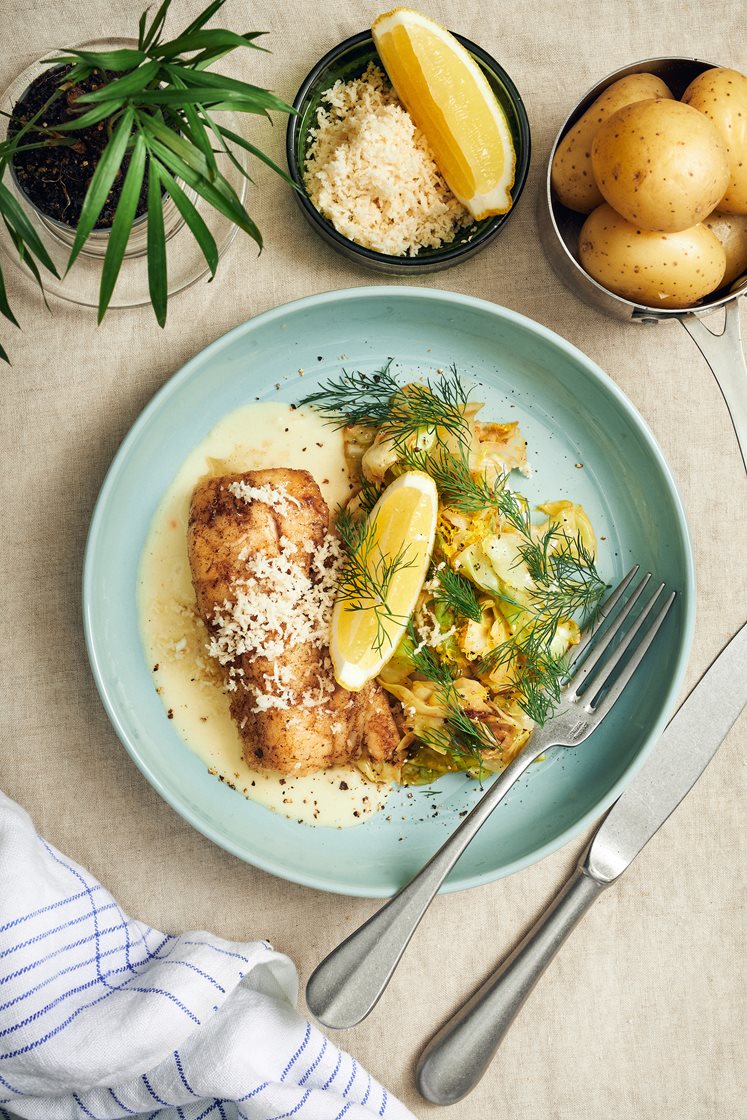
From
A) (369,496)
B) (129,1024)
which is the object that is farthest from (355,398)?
(129,1024)

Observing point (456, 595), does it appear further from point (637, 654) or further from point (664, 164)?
point (664, 164)

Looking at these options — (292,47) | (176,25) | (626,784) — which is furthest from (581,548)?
(176,25)

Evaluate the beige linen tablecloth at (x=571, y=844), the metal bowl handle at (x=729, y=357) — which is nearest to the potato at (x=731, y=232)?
the metal bowl handle at (x=729, y=357)

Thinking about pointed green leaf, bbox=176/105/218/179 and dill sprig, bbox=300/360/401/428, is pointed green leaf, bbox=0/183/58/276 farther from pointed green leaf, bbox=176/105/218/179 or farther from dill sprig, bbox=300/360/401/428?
dill sprig, bbox=300/360/401/428

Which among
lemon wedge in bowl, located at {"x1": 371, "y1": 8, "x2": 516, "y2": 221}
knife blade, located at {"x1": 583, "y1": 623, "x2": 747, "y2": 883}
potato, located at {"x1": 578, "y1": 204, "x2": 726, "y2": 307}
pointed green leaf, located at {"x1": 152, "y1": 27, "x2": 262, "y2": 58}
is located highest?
pointed green leaf, located at {"x1": 152, "y1": 27, "x2": 262, "y2": 58}

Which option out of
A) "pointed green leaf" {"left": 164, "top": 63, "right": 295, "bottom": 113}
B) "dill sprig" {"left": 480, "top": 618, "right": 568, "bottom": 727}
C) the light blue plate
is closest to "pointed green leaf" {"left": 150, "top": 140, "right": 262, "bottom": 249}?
"pointed green leaf" {"left": 164, "top": 63, "right": 295, "bottom": 113}

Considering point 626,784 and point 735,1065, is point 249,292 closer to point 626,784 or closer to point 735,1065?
point 626,784

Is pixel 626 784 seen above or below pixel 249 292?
below
